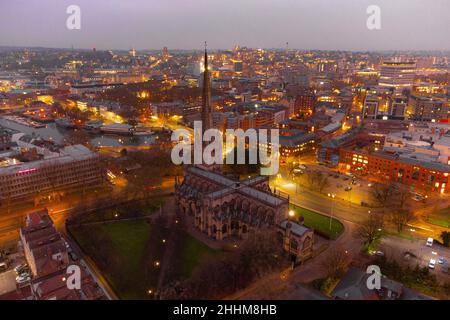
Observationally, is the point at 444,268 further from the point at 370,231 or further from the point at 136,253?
the point at 136,253

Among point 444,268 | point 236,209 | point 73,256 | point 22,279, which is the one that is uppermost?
point 236,209

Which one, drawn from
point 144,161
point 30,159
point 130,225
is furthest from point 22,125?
point 130,225

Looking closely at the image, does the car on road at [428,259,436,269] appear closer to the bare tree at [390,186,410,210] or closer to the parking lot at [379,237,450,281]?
the parking lot at [379,237,450,281]

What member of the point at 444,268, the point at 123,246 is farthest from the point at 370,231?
the point at 123,246

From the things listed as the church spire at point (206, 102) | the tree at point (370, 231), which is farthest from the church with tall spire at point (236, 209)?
the tree at point (370, 231)

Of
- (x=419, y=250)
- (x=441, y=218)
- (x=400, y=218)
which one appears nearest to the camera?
(x=419, y=250)

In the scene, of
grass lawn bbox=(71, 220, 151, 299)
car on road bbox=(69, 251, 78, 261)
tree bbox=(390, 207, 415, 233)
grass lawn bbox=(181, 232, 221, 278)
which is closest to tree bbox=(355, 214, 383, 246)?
tree bbox=(390, 207, 415, 233)
